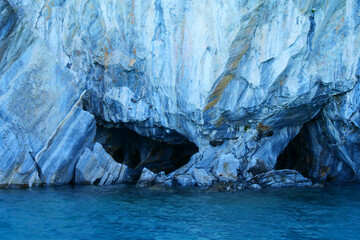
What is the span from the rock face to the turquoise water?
121 inches

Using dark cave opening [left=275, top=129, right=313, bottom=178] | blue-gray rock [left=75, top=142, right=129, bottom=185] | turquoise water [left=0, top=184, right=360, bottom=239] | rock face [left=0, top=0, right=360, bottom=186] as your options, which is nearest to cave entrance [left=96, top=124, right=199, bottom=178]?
rock face [left=0, top=0, right=360, bottom=186]

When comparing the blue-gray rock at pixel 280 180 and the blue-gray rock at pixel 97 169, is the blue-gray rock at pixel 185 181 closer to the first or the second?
the blue-gray rock at pixel 280 180

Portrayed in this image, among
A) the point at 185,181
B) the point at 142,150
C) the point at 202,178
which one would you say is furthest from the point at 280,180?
the point at 142,150

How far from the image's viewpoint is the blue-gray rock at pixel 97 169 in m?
18.1

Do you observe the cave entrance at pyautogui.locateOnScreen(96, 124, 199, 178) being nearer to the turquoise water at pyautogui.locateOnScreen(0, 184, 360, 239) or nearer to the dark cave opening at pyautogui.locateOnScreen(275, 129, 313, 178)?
the dark cave opening at pyautogui.locateOnScreen(275, 129, 313, 178)

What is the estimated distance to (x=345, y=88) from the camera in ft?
52.1

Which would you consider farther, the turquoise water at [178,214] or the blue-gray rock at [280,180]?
the blue-gray rock at [280,180]

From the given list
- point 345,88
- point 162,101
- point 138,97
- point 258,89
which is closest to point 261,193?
point 258,89

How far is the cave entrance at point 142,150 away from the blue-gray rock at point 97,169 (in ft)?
10.6

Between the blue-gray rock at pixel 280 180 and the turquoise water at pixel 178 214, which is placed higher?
the blue-gray rock at pixel 280 180

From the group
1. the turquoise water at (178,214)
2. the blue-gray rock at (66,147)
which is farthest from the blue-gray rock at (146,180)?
the blue-gray rock at (66,147)

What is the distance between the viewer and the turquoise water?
8.96 metres

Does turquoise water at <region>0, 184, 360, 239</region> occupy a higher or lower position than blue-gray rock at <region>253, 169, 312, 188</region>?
lower

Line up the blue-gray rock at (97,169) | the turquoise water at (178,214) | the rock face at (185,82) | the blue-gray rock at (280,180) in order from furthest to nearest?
1. the blue-gray rock at (97,169)
2. the blue-gray rock at (280,180)
3. the rock face at (185,82)
4. the turquoise water at (178,214)
